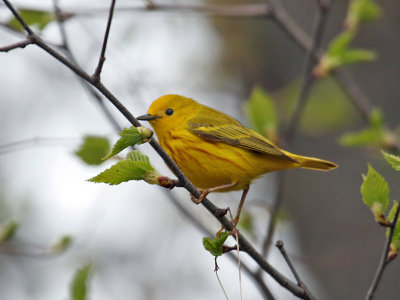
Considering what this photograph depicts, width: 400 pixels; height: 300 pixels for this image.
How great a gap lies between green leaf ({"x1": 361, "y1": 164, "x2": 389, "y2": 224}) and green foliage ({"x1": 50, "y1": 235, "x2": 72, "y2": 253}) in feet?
5.62

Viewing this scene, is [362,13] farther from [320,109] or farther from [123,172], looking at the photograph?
[123,172]

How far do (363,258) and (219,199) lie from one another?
5.53 feet

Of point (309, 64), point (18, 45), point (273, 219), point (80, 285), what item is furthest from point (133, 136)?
point (309, 64)

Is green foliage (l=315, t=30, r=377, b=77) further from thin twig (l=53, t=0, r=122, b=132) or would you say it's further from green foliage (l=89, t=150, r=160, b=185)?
green foliage (l=89, t=150, r=160, b=185)

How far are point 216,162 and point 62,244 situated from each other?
100cm

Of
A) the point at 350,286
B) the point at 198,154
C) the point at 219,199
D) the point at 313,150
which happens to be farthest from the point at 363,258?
→ the point at 198,154

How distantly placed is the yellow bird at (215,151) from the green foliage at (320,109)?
1.81 meters

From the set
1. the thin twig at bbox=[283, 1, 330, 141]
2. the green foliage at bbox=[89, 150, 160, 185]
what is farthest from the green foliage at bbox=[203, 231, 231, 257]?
the thin twig at bbox=[283, 1, 330, 141]

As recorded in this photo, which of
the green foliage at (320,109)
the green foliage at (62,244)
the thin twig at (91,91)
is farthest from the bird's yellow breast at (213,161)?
the green foliage at (320,109)

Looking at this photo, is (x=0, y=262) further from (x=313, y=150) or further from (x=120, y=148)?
(x=120, y=148)

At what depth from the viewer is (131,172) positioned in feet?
6.05

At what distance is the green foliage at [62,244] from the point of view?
9.66 ft

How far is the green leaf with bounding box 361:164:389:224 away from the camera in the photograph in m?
1.96

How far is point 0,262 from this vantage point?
241 inches
